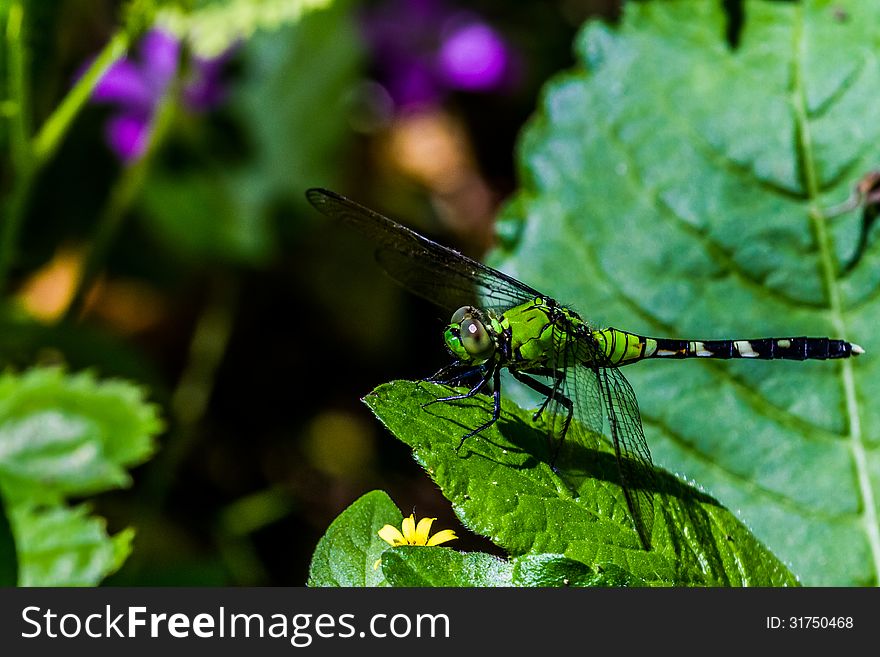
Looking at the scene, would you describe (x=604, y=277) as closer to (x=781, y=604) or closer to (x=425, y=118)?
(x=781, y=604)

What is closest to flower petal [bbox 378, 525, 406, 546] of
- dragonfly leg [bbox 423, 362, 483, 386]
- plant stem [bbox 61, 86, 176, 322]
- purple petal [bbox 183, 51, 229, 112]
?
dragonfly leg [bbox 423, 362, 483, 386]

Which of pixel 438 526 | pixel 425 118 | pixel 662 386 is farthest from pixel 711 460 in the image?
pixel 425 118

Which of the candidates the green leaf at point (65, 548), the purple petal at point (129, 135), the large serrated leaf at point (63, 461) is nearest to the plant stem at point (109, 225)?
the purple petal at point (129, 135)

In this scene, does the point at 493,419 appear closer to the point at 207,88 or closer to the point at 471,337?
the point at 471,337

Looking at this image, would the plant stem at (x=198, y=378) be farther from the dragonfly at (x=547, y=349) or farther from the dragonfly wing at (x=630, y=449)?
the dragonfly wing at (x=630, y=449)

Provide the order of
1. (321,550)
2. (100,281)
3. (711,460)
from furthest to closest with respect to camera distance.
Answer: (100,281) → (711,460) → (321,550)

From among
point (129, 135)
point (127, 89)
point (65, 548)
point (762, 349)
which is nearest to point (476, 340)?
point (762, 349)
